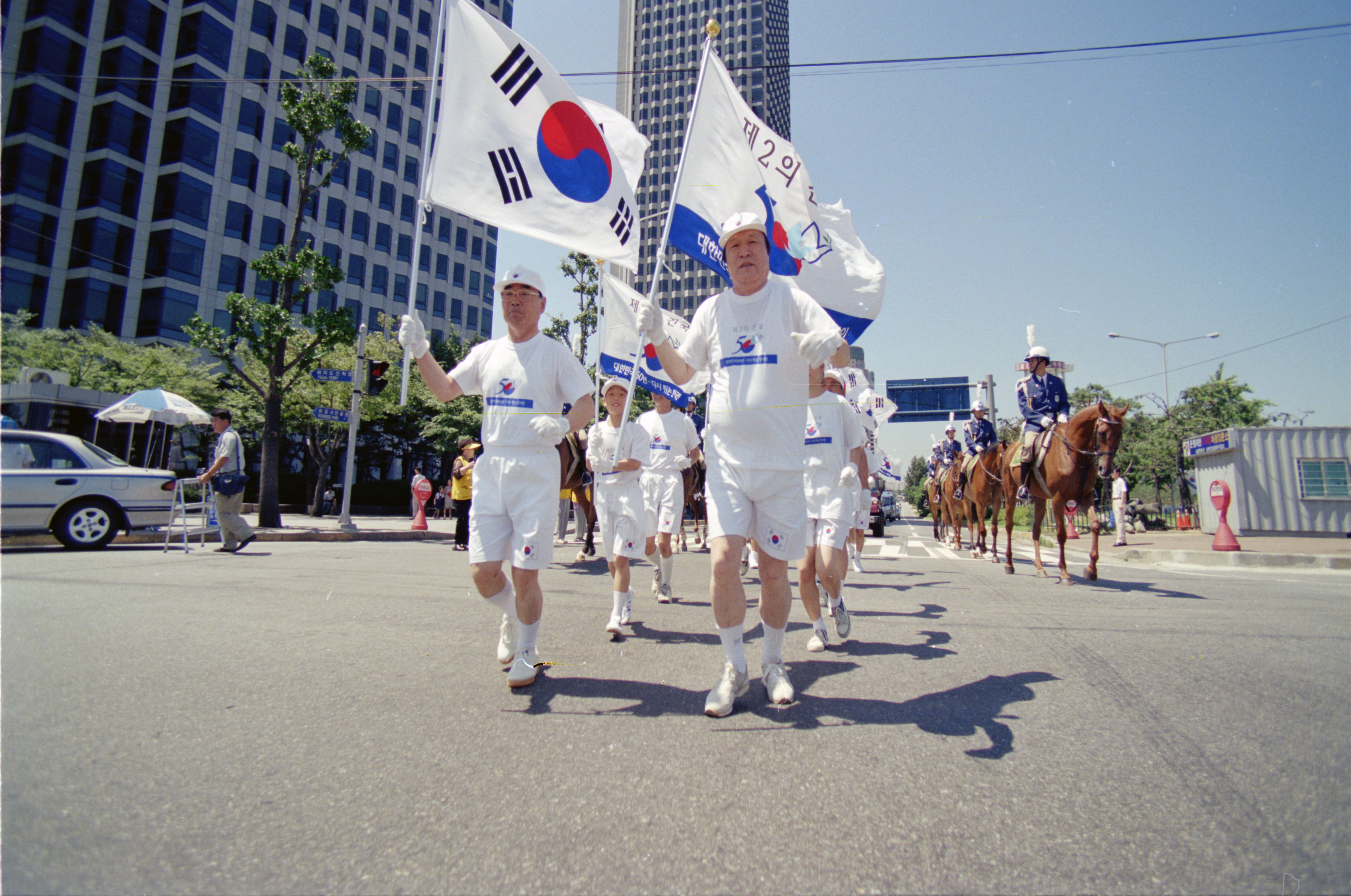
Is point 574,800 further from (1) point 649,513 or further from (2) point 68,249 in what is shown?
(2) point 68,249

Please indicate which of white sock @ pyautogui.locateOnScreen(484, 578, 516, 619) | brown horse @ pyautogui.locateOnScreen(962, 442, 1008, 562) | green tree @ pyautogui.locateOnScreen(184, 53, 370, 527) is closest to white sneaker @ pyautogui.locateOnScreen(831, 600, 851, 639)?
white sock @ pyautogui.locateOnScreen(484, 578, 516, 619)

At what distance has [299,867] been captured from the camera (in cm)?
180

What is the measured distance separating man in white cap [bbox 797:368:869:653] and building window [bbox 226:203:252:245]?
48.9 m

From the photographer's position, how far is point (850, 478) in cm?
515

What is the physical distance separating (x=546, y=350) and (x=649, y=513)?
230cm

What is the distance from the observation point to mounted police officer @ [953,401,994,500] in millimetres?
12516

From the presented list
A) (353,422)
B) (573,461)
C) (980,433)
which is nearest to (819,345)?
(573,461)

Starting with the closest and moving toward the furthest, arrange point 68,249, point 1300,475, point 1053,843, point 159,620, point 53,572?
point 1053,843
point 159,620
point 53,572
point 1300,475
point 68,249

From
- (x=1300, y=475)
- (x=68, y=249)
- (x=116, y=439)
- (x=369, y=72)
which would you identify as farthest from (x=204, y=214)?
(x=1300, y=475)

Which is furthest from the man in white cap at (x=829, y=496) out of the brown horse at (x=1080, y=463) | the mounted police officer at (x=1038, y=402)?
the mounted police officer at (x=1038, y=402)

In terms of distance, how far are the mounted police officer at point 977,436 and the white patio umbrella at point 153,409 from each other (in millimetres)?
15121

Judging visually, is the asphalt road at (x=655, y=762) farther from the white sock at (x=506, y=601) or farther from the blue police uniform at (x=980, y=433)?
the blue police uniform at (x=980, y=433)

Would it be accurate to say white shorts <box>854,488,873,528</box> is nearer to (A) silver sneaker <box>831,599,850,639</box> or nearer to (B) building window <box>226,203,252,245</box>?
(A) silver sneaker <box>831,599,850,639</box>

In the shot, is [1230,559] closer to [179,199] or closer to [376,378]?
[376,378]
